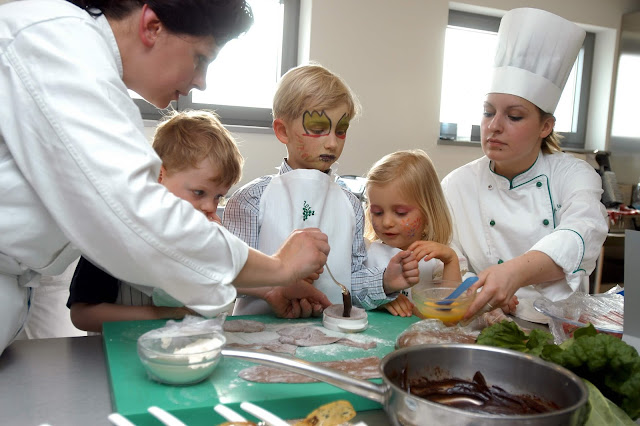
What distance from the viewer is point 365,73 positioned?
3307 mm

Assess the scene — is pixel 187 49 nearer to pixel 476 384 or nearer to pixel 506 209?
pixel 476 384

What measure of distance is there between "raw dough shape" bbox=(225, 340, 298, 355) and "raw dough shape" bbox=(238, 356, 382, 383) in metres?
0.09

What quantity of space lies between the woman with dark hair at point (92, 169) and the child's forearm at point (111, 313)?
277 millimetres

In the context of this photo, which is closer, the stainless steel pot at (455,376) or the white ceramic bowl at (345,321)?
the stainless steel pot at (455,376)

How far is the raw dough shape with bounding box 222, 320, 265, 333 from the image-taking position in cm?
111

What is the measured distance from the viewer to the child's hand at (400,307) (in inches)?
52.5

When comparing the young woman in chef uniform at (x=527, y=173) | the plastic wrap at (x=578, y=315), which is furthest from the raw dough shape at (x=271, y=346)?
the young woman in chef uniform at (x=527, y=173)

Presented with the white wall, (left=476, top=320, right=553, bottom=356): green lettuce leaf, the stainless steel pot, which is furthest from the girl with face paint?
the white wall

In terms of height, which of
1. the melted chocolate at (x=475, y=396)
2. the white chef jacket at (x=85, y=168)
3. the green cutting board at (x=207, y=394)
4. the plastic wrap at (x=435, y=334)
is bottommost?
the green cutting board at (x=207, y=394)

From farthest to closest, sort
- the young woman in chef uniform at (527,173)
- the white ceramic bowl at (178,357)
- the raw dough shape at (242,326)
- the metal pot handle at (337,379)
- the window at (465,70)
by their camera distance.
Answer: the window at (465,70) < the young woman in chef uniform at (527,173) < the raw dough shape at (242,326) < the white ceramic bowl at (178,357) < the metal pot handle at (337,379)

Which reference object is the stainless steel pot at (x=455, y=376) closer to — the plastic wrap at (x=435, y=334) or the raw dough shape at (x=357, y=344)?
the plastic wrap at (x=435, y=334)

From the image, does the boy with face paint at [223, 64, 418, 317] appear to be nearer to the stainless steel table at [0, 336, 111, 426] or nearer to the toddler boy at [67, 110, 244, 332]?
the toddler boy at [67, 110, 244, 332]

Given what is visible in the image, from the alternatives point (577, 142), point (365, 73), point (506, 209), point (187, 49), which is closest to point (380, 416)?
point (187, 49)

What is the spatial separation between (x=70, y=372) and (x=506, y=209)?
4.39 ft
